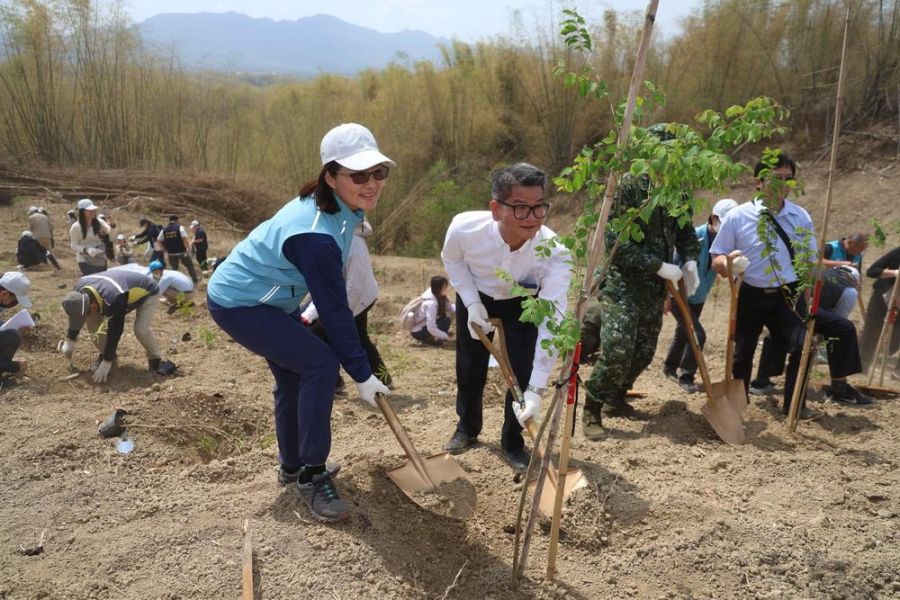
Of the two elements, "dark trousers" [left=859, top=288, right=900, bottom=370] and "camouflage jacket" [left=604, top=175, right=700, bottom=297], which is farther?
"dark trousers" [left=859, top=288, right=900, bottom=370]

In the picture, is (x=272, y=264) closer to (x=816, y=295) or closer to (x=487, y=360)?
(x=487, y=360)

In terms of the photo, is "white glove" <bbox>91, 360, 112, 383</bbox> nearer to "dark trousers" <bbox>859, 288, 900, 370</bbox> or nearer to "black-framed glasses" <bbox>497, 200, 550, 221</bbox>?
"black-framed glasses" <bbox>497, 200, 550, 221</bbox>

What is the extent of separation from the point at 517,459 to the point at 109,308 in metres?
3.36

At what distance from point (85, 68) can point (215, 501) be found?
1426cm

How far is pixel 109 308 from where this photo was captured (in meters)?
4.68

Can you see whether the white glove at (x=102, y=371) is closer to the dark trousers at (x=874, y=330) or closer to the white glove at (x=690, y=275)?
the white glove at (x=690, y=275)

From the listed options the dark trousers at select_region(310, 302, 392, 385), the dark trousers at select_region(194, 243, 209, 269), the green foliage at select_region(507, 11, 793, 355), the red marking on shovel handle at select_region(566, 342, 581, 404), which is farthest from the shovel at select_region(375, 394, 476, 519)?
the dark trousers at select_region(194, 243, 209, 269)

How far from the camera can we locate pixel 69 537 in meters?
2.62

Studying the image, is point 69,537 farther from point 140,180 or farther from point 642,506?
point 140,180

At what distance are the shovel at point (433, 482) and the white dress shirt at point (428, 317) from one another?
3.54m

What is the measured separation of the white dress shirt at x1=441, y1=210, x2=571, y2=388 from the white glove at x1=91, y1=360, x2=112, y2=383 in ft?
10.7

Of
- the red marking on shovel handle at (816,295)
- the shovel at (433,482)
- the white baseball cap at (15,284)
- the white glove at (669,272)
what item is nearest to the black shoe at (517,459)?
the shovel at (433,482)

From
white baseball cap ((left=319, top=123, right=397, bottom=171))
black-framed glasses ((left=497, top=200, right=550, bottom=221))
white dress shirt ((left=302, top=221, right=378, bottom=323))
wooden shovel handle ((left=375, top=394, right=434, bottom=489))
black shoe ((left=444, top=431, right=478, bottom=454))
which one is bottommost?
black shoe ((left=444, top=431, right=478, bottom=454))

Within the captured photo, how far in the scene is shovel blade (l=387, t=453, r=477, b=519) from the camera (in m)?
2.60
